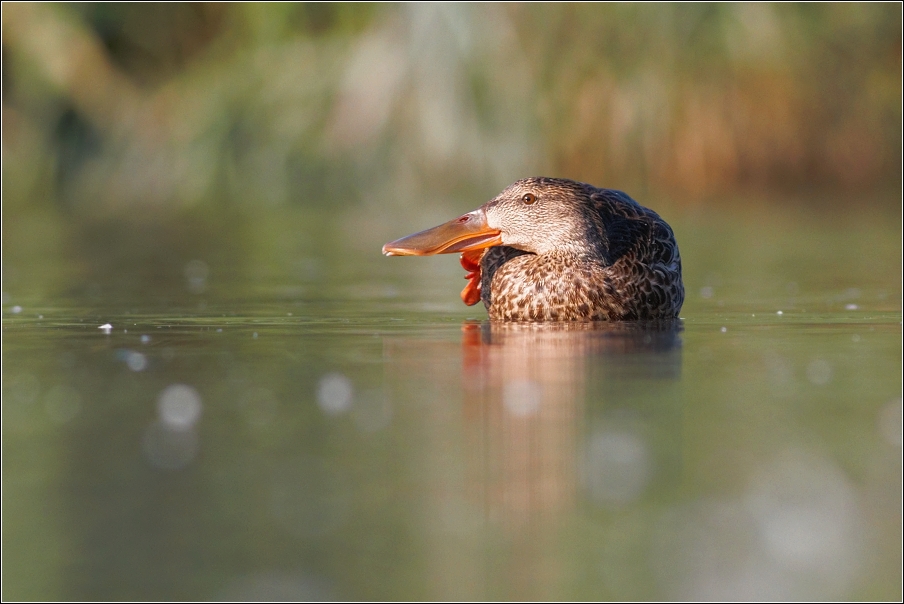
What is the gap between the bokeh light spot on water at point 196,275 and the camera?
8797 mm

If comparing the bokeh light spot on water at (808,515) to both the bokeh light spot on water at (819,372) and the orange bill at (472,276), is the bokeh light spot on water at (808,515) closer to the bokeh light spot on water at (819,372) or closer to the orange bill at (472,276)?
the bokeh light spot on water at (819,372)

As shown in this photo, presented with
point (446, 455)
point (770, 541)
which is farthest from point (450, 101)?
point (770, 541)

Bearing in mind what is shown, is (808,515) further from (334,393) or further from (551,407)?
(334,393)

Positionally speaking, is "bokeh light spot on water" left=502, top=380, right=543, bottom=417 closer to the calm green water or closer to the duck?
the calm green water

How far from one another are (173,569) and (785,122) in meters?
15.6

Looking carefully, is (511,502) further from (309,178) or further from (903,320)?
(309,178)

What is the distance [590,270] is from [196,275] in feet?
12.3

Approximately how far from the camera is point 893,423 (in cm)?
423

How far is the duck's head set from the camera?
6895mm

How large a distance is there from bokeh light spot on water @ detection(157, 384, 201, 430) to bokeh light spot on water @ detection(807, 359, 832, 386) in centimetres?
199

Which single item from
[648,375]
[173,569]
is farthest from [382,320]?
[173,569]

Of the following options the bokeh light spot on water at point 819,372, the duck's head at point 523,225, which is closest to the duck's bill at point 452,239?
the duck's head at point 523,225

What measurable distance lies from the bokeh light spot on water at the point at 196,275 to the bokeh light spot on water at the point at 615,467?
16.3 feet

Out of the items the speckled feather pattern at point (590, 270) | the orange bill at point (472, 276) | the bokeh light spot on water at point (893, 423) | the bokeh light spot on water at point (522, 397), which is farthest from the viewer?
the orange bill at point (472, 276)
